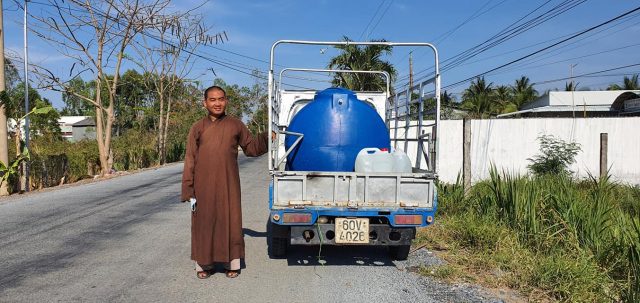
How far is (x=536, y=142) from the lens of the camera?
14.5 m

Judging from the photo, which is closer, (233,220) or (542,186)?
(233,220)

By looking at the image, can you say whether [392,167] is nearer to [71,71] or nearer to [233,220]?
[233,220]

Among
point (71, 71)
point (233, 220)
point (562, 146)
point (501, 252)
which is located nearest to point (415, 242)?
point (501, 252)

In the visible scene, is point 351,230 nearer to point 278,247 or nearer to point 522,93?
point 278,247

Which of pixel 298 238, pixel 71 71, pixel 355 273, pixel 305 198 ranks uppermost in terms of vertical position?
pixel 71 71

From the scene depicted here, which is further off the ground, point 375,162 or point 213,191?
point 375,162

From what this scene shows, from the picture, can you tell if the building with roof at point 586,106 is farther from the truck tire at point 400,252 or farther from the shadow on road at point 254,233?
the truck tire at point 400,252

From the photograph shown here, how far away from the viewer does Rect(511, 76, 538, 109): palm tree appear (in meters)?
43.1

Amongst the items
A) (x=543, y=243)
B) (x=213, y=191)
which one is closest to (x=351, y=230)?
(x=213, y=191)

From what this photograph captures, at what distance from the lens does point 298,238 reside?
520 centimetres

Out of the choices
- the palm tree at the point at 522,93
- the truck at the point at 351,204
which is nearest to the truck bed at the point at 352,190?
the truck at the point at 351,204

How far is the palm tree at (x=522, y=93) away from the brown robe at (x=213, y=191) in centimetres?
3833

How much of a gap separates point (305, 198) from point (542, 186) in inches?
155

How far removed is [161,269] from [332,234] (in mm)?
1879
